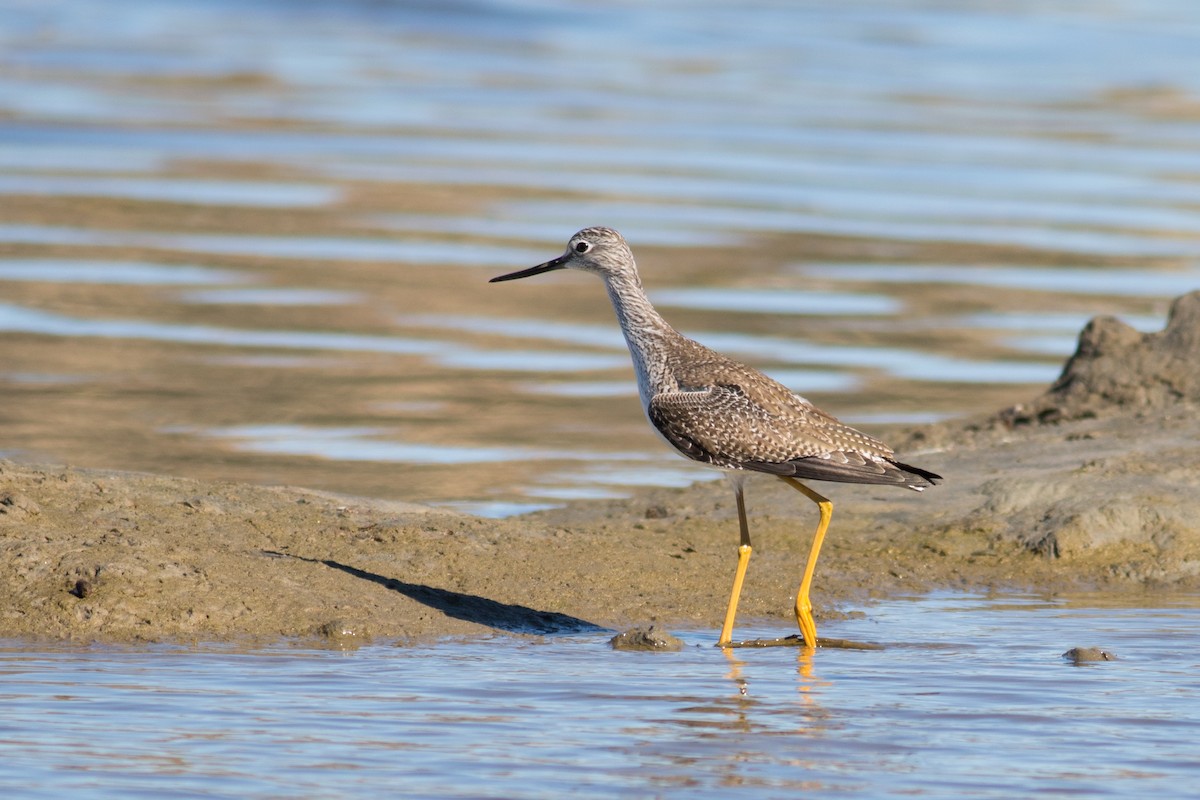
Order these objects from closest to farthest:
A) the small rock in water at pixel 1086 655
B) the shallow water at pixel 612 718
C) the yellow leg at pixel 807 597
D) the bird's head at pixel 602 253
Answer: the shallow water at pixel 612 718
the small rock in water at pixel 1086 655
the yellow leg at pixel 807 597
the bird's head at pixel 602 253

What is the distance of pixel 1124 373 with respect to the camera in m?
12.8

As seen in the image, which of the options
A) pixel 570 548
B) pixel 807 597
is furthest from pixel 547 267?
pixel 807 597

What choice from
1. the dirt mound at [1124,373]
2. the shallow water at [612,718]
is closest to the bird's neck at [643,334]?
the shallow water at [612,718]

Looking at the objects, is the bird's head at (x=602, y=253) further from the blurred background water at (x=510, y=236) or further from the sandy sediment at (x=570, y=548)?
the blurred background water at (x=510, y=236)

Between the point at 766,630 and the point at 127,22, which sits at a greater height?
the point at 127,22

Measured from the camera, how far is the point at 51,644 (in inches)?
326

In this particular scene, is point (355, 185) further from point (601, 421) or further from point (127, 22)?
point (127, 22)

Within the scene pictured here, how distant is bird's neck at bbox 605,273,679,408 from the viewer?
31.1 feet

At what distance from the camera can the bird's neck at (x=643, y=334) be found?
9.47 m

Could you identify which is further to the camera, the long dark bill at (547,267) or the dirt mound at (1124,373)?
the dirt mound at (1124,373)

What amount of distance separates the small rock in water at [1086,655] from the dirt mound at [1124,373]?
4.24m

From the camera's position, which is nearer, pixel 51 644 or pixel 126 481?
pixel 51 644

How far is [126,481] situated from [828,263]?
11.4m

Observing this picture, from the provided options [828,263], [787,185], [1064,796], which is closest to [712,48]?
[787,185]
